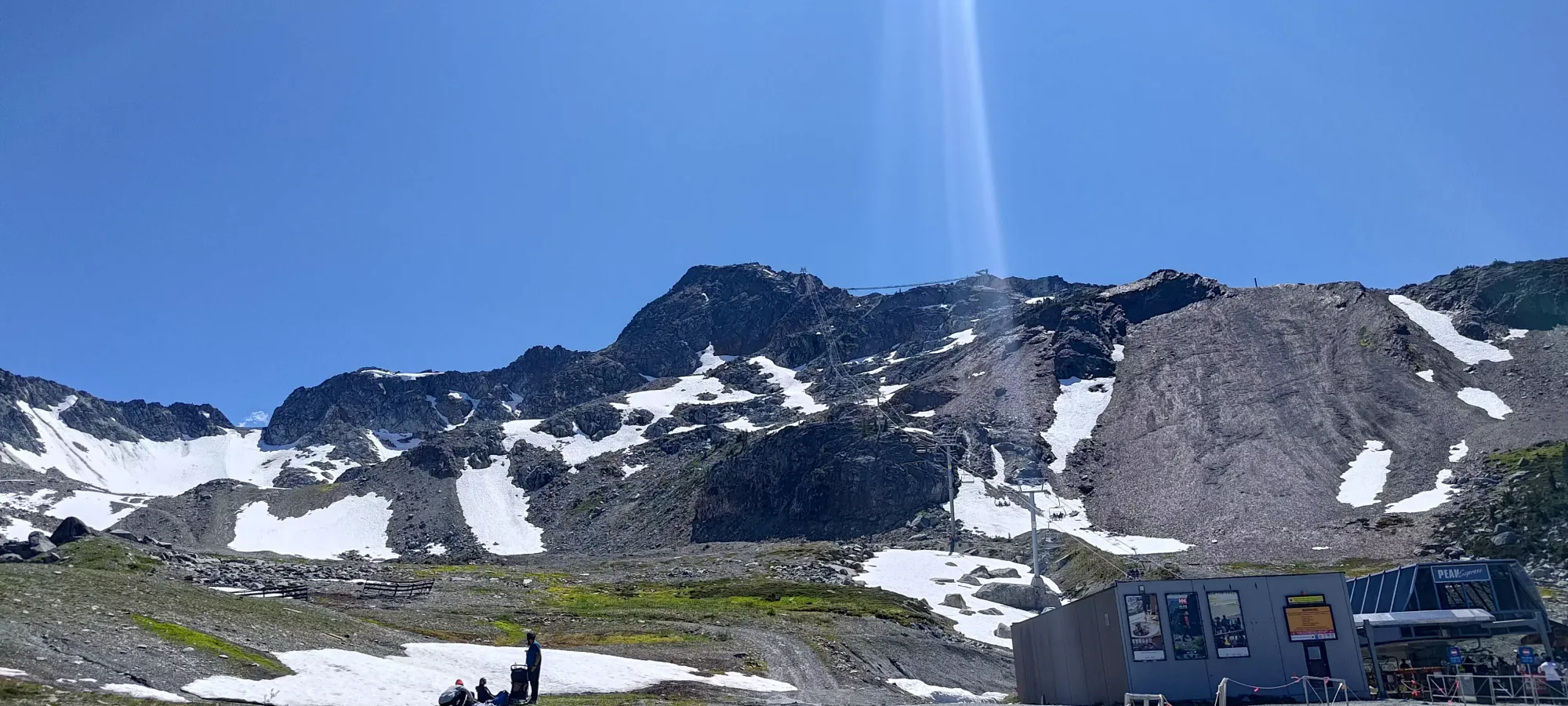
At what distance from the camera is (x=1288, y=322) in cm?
17512

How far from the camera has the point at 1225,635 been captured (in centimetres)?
3216

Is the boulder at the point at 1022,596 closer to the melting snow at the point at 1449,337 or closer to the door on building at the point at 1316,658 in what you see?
the door on building at the point at 1316,658

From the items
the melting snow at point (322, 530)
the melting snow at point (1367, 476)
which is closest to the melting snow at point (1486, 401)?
the melting snow at point (1367, 476)

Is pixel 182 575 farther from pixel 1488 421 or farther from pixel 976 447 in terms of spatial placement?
pixel 1488 421

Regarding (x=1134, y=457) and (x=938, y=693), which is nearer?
(x=938, y=693)

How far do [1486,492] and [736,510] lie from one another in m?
96.7

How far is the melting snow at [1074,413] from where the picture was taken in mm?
158125

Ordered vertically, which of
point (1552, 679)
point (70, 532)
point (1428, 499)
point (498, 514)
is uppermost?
point (498, 514)

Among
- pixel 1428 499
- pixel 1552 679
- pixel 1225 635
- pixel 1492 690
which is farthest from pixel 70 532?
pixel 1428 499

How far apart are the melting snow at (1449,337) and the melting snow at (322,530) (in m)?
174

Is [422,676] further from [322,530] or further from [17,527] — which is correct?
[17,527]

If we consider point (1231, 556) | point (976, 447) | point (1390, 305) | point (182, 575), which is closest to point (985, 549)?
point (1231, 556)

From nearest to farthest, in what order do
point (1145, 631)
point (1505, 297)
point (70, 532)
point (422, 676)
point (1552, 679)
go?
point (1552, 679)
point (1145, 631)
point (422, 676)
point (70, 532)
point (1505, 297)

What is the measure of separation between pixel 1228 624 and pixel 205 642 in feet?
110
